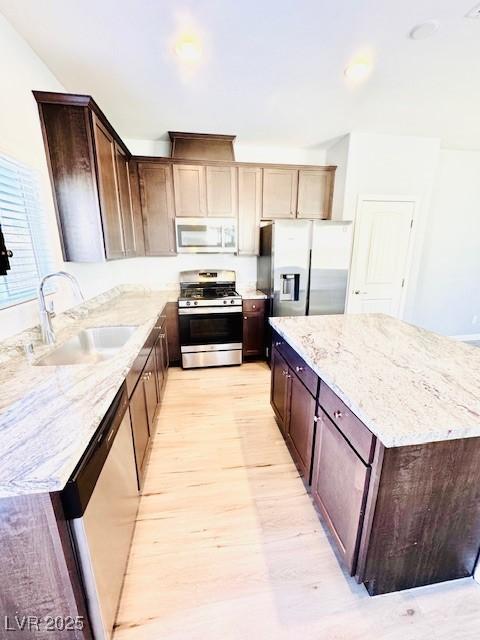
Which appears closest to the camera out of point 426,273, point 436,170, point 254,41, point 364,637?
point 364,637

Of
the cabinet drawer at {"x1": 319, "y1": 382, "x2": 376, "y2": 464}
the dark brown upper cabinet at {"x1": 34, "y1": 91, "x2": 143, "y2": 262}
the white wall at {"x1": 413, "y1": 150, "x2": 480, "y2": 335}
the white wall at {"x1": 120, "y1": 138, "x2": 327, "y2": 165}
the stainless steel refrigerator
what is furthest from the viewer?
the white wall at {"x1": 413, "y1": 150, "x2": 480, "y2": 335}

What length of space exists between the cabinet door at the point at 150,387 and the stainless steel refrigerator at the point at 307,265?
1634 millimetres

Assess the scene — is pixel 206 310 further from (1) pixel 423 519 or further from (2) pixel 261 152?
(1) pixel 423 519

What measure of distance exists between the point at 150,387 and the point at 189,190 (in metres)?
2.44

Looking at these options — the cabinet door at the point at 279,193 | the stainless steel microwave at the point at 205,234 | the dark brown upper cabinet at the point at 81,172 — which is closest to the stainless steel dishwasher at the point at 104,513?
the dark brown upper cabinet at the point at 81,172

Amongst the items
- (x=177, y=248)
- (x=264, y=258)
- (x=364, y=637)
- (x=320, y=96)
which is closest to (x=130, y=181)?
(x=177, y=248)

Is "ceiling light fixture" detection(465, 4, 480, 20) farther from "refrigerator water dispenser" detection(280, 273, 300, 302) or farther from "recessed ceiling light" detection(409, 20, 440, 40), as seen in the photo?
"refrigerator water dispenser" detection(280, 273, 300, 302)

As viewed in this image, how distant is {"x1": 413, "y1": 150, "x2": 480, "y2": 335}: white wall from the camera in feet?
12.7

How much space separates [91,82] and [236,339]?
2739 mm

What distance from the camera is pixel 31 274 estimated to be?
182 cm

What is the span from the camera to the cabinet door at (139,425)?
1576mm

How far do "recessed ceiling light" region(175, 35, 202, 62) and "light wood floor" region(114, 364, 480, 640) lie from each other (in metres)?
2.81

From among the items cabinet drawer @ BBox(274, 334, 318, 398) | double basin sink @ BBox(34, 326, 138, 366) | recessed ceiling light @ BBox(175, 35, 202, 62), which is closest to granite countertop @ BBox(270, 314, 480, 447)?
cabinet drawer @ BBox(274, 334, 318, 398)

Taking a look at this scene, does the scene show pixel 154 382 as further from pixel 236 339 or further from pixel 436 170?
pixel 436 170
